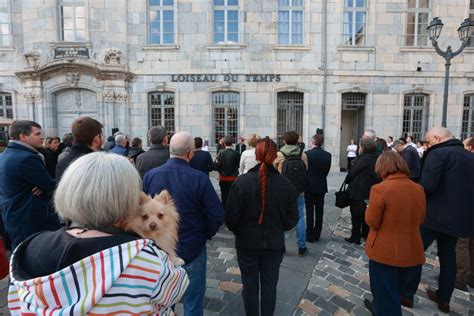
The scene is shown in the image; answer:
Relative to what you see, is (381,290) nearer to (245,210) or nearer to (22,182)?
(245,210)

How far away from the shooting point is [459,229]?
3.31 m

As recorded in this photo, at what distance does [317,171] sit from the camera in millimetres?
5215

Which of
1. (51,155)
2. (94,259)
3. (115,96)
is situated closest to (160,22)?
(115,96)

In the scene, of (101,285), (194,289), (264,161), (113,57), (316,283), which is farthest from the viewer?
(113,57)

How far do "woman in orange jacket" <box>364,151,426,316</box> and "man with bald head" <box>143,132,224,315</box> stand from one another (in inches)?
61.8

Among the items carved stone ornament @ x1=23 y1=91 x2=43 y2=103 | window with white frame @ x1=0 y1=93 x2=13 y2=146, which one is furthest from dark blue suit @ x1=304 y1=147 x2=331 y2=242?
window with white frame @ x1=0 y1=93 x2=13 y2=146

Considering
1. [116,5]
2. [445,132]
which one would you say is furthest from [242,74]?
[445,132]

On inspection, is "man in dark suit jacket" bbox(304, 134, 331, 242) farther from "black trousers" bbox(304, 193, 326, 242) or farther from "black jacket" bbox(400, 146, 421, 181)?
"black jacket" bbox(400, 146, 421, 181)

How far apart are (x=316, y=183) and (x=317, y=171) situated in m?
0.22

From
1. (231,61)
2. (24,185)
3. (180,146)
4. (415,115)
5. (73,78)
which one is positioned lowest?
(24,185)

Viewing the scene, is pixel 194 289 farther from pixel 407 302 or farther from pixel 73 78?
pixel 73 78

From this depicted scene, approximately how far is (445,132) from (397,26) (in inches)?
456

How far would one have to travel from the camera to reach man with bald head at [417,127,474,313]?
3350 mm

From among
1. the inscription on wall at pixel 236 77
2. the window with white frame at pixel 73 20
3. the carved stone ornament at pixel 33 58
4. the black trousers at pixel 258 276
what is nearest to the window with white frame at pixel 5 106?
the carved stone ornament at pixel 33 58
